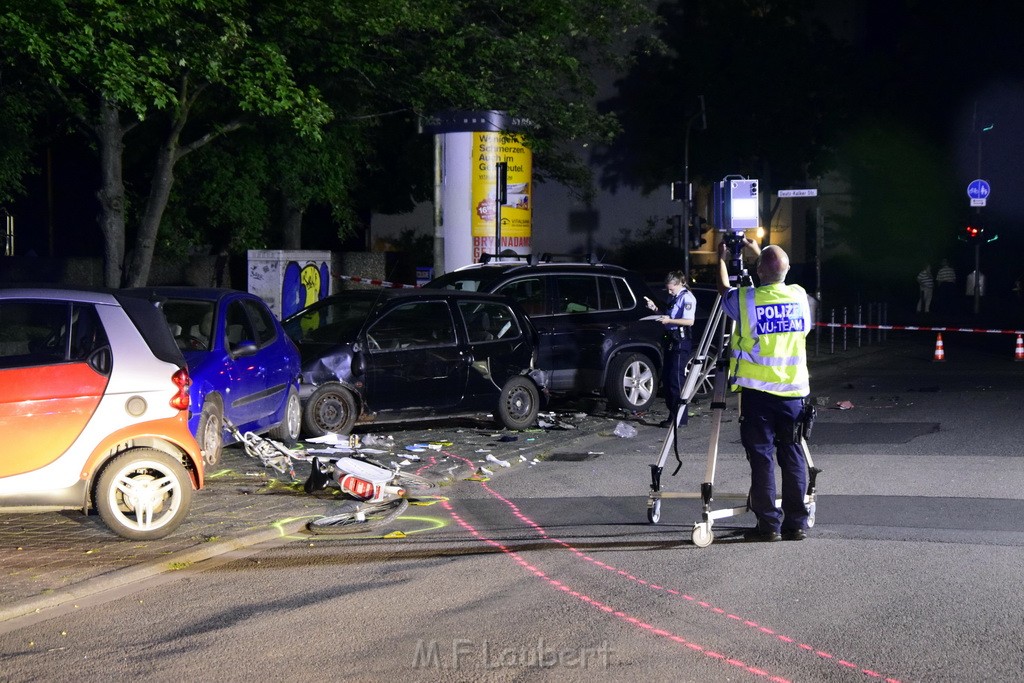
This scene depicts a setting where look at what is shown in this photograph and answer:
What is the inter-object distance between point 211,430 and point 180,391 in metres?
1.90

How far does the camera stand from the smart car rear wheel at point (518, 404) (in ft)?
44.4

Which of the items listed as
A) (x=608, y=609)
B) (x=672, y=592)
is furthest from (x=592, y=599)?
(x=672, y=592)

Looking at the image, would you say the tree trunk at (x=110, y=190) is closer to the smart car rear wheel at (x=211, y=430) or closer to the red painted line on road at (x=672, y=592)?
the smart car rear wheel at (x=211, y=430)

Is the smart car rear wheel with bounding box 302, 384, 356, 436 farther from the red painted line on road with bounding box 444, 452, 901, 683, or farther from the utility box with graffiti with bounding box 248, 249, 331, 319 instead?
the utility box with graffiti with bounding box 248, 249, 331, 319

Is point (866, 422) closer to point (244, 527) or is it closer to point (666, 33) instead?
point (244, 527)

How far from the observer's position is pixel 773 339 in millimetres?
7656

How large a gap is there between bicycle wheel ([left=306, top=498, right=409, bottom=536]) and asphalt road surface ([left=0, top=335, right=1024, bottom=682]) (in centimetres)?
14

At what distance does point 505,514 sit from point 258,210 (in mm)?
14680

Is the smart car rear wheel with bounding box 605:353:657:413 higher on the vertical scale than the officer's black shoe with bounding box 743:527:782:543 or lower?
higher

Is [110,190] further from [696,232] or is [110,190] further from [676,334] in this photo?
[696,232]

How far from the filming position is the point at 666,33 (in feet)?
150

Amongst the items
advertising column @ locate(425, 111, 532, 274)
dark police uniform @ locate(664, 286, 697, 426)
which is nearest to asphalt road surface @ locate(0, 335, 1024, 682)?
dark police uniform @ locate(664, 286, 697, 426)

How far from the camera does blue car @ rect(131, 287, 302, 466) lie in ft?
32.9

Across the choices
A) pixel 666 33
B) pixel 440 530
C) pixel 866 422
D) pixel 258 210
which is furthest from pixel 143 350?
pixel 666 33
